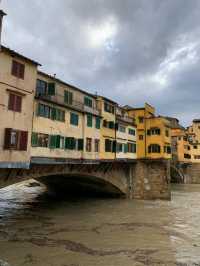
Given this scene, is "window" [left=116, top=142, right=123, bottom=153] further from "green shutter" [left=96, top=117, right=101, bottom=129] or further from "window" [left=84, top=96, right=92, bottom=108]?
"window" [left=84, top=96, right=92, bottom=108]

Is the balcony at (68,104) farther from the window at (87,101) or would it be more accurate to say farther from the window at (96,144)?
the window at (96,144)

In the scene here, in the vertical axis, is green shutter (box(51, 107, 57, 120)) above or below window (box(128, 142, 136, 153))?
above

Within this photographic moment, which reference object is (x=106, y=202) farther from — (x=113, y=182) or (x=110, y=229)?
(x=110, y=229)

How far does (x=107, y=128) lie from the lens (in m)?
38.7

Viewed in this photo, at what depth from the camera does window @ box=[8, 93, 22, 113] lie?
870 inches

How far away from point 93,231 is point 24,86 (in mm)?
14639

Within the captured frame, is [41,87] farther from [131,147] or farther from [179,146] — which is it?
[179,146]

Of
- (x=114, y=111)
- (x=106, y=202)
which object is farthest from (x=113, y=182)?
(x=114, y=111)

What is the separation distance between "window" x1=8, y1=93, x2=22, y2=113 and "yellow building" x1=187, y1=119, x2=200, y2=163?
7413 centimetres

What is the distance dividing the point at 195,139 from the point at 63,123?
251 ft

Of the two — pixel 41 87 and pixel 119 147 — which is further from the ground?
pixel 41 87

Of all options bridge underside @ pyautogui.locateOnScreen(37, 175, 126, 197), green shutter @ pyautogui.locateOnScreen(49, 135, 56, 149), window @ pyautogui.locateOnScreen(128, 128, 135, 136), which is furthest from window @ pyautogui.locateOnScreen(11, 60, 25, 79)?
window @ pyautogui.locateOnScreen(128, 128, 135, 136)

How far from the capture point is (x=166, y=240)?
2206 centimetres

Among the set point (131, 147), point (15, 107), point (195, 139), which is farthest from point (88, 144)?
point (195, 139)
